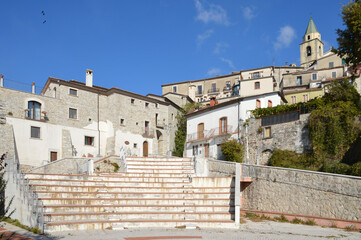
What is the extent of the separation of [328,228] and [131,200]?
28.7ft

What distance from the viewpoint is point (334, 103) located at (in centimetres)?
2598

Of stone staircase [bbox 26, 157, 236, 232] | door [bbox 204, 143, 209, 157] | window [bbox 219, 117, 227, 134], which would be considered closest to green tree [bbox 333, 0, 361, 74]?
stone staircase [bbox 26, 157, 236, 232]

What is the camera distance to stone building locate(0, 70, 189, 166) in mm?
33594

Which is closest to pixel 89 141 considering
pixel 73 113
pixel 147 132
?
pixel 73 113

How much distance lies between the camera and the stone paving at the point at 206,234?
12102mm

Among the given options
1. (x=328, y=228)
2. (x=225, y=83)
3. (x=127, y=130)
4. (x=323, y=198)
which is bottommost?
(x=328, y=228)

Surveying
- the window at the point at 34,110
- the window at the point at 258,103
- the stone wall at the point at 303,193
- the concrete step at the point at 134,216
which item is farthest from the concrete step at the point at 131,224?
the window at the point at 34,110

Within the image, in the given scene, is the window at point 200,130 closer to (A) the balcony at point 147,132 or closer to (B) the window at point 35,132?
(A) the balcony at point 147,132

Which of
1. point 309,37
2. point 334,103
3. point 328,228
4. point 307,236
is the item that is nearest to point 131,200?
point 307,236

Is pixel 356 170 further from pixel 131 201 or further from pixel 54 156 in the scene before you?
pixel 54 156

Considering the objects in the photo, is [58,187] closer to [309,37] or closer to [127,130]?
[127,130]

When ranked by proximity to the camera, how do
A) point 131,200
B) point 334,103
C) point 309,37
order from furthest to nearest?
point 309,37, point 334,103, point 131,200

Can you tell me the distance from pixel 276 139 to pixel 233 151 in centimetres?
424

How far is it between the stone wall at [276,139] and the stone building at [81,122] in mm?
7911
